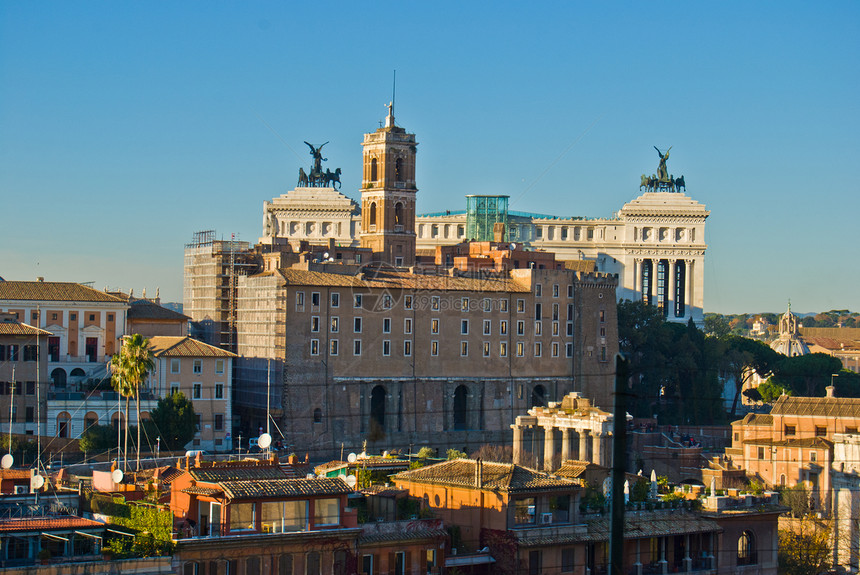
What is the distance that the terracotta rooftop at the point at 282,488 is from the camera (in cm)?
3875

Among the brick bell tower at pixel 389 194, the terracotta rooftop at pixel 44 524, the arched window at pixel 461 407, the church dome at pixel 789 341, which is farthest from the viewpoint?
the church dome at pixel 789 341

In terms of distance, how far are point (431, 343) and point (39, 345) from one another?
2469cm

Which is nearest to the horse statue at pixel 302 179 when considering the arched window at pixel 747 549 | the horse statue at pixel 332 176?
the horse statue at pixel 332 176

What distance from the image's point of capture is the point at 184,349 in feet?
279

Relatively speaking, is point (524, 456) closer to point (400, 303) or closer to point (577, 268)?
point (400, 303)

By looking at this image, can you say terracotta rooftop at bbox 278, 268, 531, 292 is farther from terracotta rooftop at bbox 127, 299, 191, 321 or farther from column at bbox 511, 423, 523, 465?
column at bbox 511, 423, 523, 465

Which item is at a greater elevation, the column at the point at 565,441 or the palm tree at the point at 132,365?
the palm tree at the point at 132,365

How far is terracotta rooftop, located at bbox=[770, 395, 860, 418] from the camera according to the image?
8556cm

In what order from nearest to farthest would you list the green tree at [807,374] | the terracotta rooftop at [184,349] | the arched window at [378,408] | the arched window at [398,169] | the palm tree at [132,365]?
the palm tree at [132,365], the terracotta rooftop at [184,349], the arched window at [378,408], the arched window at [398,169], the green tree at [807,374]

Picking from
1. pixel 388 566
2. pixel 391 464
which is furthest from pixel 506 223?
pixel 388 566

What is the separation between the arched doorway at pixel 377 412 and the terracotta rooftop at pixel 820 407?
889 inches

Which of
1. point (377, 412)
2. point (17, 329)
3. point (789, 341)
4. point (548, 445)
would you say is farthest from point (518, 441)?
point (789, 341)

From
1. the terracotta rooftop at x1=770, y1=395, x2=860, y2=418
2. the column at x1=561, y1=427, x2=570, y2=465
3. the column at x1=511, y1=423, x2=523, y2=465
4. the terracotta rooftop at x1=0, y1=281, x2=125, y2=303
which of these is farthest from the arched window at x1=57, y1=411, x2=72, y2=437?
the terracotta rooftop at x1=770, y1=395, x2=860, y2=418

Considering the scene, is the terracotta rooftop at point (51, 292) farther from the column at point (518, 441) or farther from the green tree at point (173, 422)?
the column at point (518, 441)
